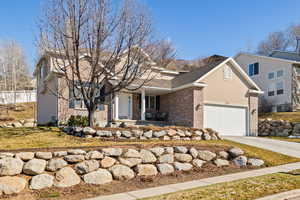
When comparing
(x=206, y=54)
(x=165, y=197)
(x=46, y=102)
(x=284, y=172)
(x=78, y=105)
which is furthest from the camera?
(x=206, y=54)

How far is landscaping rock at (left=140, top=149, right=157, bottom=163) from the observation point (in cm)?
840

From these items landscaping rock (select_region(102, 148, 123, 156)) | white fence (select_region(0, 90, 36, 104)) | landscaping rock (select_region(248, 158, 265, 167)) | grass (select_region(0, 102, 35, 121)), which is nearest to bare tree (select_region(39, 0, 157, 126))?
landscaping rock (select_region(102, 148, 123, 156))

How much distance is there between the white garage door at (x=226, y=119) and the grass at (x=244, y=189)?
10.3 m

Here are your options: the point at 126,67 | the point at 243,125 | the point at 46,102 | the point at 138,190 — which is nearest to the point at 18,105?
the point at 46,102

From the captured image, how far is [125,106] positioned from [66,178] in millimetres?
12354

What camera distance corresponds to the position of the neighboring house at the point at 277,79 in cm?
2673

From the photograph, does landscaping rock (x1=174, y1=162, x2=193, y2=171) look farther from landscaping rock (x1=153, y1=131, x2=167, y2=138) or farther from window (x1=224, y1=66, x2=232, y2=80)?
window (x1=224, y1=66, x2=232, y2=80)

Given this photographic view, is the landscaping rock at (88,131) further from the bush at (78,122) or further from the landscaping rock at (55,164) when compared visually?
the landscaping rock at (55,164)

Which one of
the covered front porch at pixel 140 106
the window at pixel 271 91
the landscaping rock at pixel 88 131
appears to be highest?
the window at pixel 271 91

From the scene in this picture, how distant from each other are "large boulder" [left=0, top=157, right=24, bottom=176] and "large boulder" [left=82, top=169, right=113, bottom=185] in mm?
1788

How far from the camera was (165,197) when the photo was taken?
5656 millimetres

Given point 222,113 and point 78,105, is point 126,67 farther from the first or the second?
point 222,113

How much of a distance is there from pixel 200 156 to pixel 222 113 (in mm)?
9518

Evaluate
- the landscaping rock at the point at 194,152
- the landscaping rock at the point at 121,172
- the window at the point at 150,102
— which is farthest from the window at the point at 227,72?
the landscaping rock at the point at 121,172
